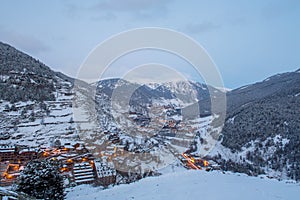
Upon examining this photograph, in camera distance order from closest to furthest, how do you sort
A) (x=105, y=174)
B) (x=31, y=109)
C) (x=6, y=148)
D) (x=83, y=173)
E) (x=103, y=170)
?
(x=105, y=174), (x=83, y=173), (x=103, y=170), (x=6, y=148), (x=31, y=109)

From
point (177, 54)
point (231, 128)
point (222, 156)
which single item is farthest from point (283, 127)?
point (177, 54)

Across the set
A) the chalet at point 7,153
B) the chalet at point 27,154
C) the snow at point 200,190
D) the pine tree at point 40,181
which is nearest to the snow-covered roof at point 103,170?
the chalet at point 27,154

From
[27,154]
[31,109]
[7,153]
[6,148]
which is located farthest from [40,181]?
[31,109]

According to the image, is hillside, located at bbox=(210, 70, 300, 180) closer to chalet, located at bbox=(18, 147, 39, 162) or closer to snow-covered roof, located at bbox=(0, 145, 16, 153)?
chalet, located at bbox=(18, 147, 39, 162)

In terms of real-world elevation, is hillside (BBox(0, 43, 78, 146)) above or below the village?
above

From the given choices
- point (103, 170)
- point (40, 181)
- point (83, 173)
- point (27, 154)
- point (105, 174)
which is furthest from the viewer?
point (27, 154)

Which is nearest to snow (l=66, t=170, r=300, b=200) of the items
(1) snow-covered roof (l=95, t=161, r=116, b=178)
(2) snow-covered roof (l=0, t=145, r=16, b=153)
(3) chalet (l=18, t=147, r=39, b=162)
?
(1) snow-covered roof (l=95, t=161, r=116, b=178)

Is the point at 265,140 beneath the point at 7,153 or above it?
beneath

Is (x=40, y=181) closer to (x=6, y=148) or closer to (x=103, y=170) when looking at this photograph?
(x=103, y=170)
